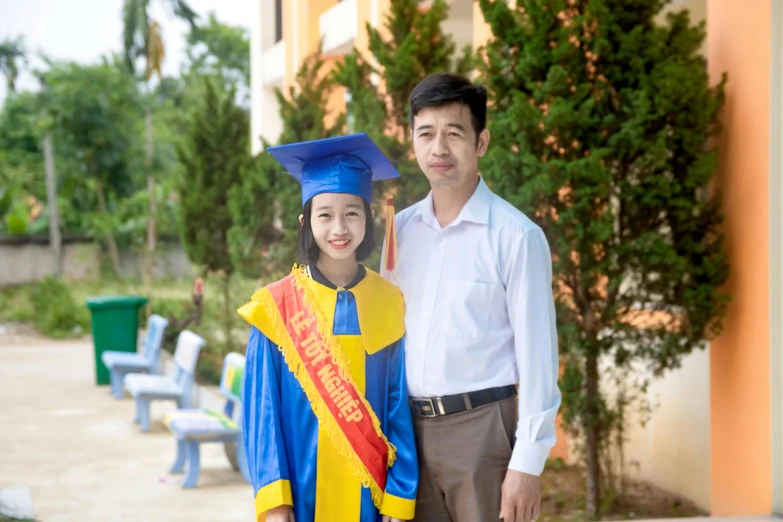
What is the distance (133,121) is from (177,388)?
10887 mm

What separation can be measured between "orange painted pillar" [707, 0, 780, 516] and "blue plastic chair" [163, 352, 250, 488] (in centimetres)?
275

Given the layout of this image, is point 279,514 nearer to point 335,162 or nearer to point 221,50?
point 335,162

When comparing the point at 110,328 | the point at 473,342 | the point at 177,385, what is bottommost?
the point at 177,385

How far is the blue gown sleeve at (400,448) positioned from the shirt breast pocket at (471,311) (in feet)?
0.52

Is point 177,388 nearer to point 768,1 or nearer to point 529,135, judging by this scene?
point 529,135

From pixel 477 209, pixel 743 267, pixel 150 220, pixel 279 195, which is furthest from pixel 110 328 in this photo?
pixel 477 209

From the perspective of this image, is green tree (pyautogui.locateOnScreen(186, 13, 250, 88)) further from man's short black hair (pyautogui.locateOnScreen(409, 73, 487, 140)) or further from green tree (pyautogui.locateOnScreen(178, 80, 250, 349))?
man's short black hair (pyautogui.locateOnScreen(409, 73, 487, 140))

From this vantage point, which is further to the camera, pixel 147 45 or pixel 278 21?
pixel 147 45

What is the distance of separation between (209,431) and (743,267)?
3.22 metres

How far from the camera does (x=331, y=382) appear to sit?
2.12 m

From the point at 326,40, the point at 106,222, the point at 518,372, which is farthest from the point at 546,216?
the point at 106,222

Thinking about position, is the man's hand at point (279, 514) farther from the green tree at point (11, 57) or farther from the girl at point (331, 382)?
the green tree at point (11, 57)

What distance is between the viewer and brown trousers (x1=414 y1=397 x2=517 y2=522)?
2121mm

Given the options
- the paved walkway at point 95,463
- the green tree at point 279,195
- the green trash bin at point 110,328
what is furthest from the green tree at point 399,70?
the green trash bin at point 110,328
